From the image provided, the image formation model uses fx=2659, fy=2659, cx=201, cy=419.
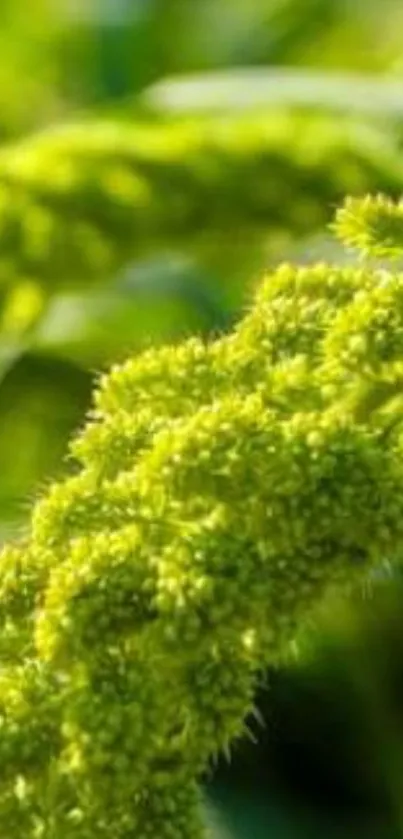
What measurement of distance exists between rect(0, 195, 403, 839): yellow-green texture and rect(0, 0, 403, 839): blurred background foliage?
0.75 ft

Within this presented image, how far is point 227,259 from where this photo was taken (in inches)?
55.8

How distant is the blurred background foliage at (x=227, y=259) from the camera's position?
47.3 inches

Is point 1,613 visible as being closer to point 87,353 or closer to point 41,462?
point 41,462

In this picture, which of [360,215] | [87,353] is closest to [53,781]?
[360,215]

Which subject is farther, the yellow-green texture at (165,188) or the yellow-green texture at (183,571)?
the yellow-green texture at (165,188)

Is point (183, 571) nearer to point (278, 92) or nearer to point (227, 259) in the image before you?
point (227, 259)

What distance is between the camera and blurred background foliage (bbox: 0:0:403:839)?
120 cm

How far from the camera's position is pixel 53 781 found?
82 cm

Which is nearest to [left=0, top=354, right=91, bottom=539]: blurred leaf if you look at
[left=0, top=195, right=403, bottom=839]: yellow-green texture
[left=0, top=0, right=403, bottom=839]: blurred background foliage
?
[left=0, top=0, right=403, bottom=839]: blurred background foliage

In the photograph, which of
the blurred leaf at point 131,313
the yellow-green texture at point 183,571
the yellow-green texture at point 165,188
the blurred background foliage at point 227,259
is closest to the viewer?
the yellow-green texture at point 183,571

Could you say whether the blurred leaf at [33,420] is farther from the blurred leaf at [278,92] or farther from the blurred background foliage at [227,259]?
the blurred leaf at [278,92]

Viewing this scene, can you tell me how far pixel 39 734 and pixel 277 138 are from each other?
1.99 ft

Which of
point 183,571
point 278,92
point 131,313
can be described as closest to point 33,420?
point 131,313

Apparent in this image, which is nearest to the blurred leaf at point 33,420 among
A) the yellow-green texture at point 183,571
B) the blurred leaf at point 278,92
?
the blurred leaf at point 278,92
